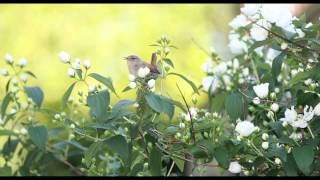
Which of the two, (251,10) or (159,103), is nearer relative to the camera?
(159,103)

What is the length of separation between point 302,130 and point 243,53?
2.04 feet

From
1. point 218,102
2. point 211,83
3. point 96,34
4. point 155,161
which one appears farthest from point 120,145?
point 96,34

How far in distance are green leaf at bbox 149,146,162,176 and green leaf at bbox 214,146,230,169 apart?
0.13 meters

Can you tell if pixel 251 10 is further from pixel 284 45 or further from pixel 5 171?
pixel 5 171

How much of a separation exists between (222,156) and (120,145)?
0.72 feet

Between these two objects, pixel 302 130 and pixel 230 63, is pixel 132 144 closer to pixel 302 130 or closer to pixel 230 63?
pixel 302 130

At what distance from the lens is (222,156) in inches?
54.4

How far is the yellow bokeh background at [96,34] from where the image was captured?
13.1 ft

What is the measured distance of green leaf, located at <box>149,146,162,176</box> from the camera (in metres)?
1.43

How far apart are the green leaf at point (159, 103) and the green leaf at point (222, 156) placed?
13cm

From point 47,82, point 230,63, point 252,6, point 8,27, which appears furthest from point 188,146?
point 8,27

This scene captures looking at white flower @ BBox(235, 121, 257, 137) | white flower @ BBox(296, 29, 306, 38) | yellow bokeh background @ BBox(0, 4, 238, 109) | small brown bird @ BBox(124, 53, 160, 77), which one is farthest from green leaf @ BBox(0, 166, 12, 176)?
yellow bokeh background @ BBox(0, 4, 238, 109)

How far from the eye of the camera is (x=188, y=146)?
1434 millimetres

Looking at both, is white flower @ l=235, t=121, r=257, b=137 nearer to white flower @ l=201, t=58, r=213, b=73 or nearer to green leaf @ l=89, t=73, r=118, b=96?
green leaf @ l=89, t=73, r=118, b=96
